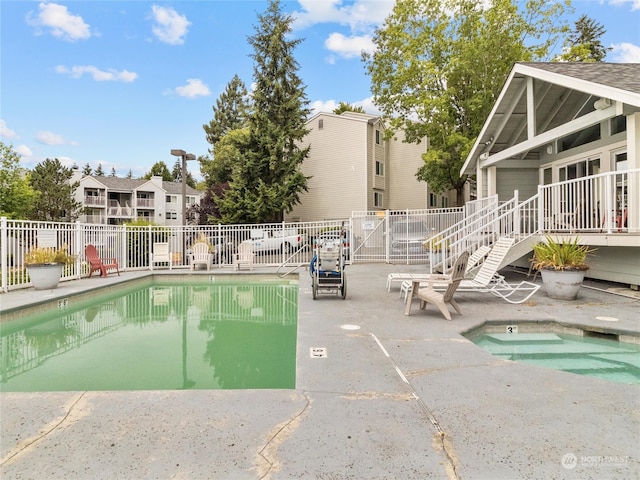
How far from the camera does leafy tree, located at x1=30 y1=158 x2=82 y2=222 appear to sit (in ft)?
108

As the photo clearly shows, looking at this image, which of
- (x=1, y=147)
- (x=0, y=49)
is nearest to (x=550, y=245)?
(x=0, y=49)

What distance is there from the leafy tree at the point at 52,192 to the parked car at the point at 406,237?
3109 centimetres

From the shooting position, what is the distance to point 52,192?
108ft

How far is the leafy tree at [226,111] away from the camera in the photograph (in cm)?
4494

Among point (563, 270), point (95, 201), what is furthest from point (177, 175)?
point (563, 270)

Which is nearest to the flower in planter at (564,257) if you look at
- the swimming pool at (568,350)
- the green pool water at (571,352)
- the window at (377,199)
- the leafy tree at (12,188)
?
the swimming pool at (568,350)

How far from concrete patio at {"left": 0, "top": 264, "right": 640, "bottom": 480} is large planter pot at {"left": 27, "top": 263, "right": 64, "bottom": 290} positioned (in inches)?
283

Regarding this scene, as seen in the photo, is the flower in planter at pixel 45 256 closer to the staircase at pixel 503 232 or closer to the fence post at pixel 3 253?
the fence post at pixel 3 253

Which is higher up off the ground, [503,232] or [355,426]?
[503,232]

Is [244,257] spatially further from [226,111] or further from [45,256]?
[226,111]

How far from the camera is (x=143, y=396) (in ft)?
11.0

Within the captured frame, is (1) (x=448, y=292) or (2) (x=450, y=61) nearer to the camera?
(1) (x=448, y=292)

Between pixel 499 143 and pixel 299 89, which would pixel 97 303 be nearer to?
pixel 499 143

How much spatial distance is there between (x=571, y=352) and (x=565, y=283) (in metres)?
2.87
